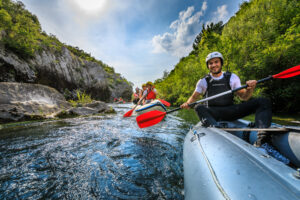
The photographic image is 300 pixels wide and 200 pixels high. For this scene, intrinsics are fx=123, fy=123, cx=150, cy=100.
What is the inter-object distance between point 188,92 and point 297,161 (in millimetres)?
15362

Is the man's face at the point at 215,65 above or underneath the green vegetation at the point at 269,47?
underneath

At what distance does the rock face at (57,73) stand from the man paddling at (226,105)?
9.69 metres

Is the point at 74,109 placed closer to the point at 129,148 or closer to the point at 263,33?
the point at 129,148

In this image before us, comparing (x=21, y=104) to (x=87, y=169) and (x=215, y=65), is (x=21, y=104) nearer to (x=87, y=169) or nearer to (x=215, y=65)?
(x=87, y=169)

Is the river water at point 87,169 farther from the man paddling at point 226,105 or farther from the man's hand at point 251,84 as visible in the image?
the man's hand at point 251,84

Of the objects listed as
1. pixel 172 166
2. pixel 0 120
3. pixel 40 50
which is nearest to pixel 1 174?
pixel 172 166

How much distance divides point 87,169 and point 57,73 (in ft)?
48.6

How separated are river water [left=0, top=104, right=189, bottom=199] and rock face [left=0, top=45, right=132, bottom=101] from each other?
6.89 metres

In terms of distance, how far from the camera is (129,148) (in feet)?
8.52

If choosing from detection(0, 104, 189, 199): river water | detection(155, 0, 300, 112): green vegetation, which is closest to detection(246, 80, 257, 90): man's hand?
detection(0, 104, 189, 199): river water

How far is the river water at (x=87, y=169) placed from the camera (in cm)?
136

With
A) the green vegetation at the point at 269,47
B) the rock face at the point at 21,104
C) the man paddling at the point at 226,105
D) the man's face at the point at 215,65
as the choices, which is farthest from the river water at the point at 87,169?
the green vegetation at the point at 269,47

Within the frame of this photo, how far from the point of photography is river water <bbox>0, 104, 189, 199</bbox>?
53.6 inches

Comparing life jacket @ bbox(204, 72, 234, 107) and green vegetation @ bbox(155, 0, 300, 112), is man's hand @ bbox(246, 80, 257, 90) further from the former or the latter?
green vegetation @ bbox(155, 0, 300, 112)
